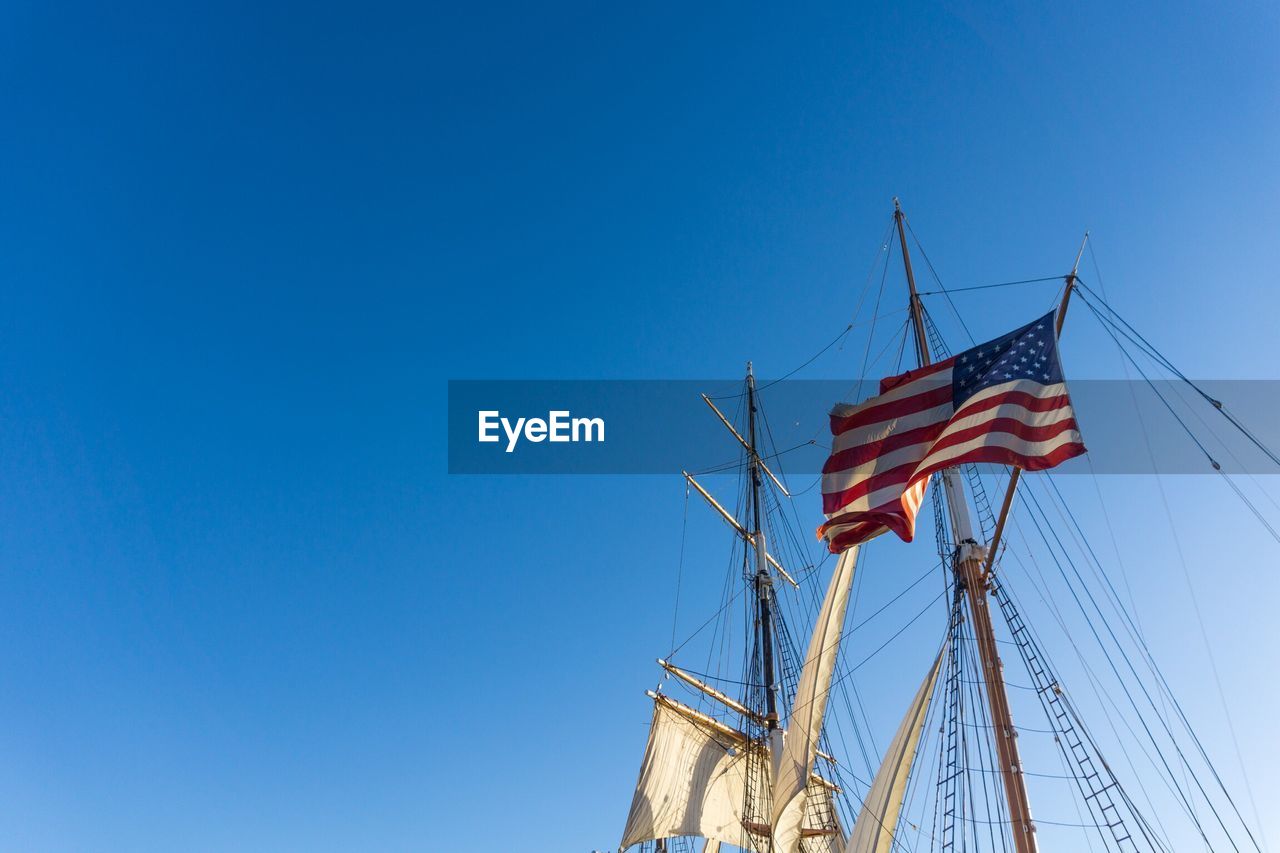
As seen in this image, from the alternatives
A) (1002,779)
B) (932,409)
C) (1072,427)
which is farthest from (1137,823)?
(932,409)

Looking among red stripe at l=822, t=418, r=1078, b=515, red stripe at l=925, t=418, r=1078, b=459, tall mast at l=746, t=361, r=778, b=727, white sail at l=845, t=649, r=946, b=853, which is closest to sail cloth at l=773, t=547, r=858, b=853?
tall mast at l=746, t=361, r=778, b=727

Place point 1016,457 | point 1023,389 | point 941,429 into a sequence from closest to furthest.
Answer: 1. point 1016,457
2. point 1023,389
3. point 941,429

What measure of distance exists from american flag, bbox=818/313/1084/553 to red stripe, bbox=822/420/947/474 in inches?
1.0

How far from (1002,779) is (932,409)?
8.15 meters

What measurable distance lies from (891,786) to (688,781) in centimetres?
3199

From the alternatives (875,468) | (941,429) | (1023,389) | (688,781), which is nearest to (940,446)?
(941,429)

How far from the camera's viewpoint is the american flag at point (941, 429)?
17.4 metres

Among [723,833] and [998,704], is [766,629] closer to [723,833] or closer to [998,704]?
[723,833]

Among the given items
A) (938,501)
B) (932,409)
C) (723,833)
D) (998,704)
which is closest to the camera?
(998,704)

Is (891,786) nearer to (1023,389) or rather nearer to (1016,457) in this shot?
(1016,457)

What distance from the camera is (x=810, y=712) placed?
38.6m

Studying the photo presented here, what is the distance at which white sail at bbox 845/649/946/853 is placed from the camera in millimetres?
23359

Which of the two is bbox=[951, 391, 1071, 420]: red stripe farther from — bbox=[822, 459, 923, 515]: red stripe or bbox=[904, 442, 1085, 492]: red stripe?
bbox=[822, 459, 923, 515]: red stripe

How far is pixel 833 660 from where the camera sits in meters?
39.8
